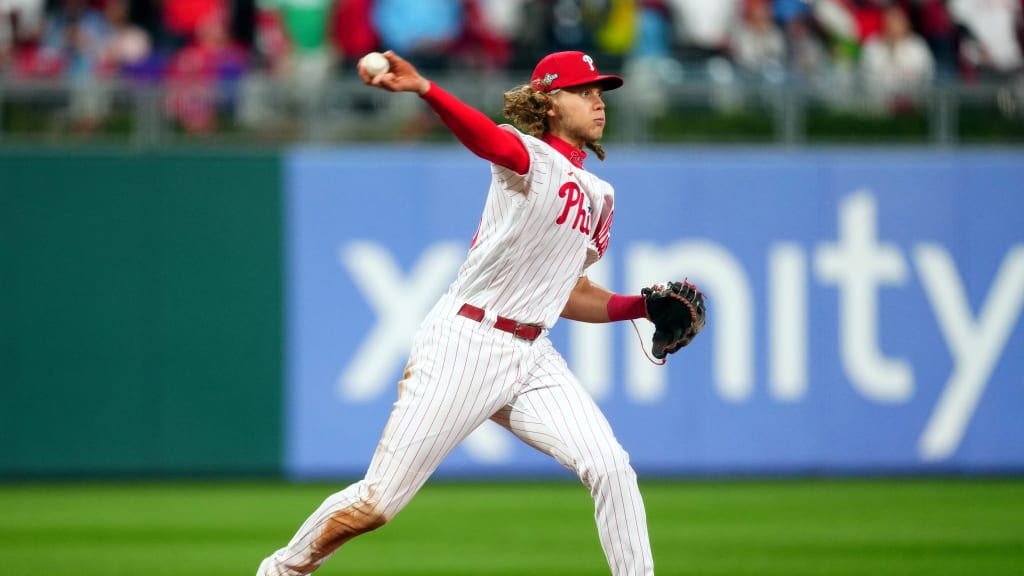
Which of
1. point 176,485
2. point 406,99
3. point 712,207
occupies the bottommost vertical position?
point 176,485

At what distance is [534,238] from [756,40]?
861 centimetres

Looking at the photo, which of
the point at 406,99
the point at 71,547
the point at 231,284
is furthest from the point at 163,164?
the point at 71,547

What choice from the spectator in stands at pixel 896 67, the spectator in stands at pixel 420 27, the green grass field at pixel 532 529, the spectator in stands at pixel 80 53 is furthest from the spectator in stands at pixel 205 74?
the spectator in stands at pixel 896 67

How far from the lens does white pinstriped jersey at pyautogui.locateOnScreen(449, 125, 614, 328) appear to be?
5773 millimetres

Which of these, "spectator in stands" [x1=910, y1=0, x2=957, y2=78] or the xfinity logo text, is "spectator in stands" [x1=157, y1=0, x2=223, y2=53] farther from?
"spectator in stands" [x1=910, y1=0, x2=957, y2=78]

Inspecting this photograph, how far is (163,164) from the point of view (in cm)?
1262

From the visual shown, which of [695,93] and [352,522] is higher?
[695,93]

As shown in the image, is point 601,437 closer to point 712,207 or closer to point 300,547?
point 300,547

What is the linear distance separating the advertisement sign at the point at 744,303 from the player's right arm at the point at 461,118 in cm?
717

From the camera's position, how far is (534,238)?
19.2ft

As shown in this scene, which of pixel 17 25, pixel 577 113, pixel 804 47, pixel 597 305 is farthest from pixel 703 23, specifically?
pixel 577 113

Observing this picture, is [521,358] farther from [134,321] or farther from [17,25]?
[17,25]

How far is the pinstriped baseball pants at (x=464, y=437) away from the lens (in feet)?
19.0

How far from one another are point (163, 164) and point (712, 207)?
15.7 feet
